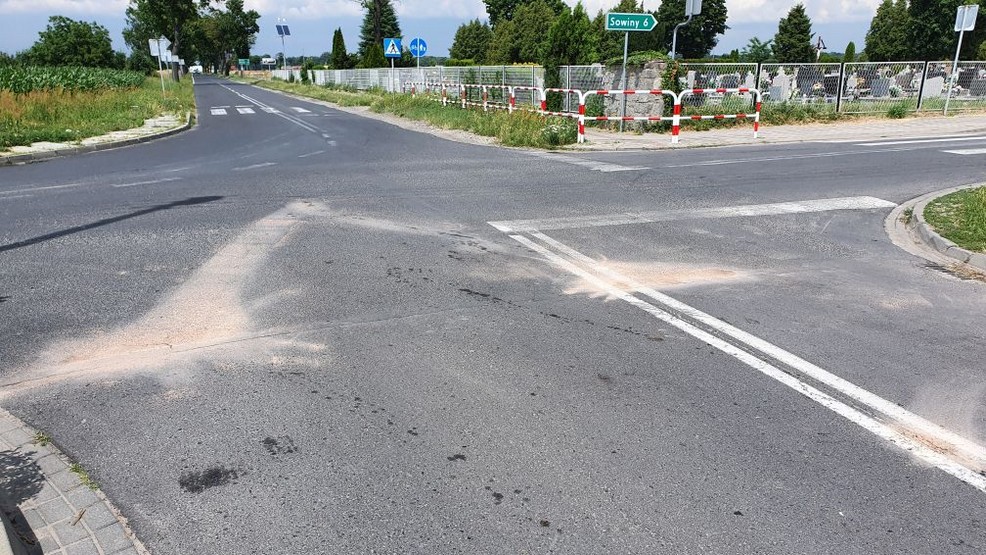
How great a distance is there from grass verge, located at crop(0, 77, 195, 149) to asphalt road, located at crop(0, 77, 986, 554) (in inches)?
405

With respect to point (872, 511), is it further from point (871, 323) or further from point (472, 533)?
point (871, 323)

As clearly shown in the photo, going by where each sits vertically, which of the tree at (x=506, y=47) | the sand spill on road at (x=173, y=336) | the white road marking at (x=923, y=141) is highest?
the tree at (x=506, y=47)

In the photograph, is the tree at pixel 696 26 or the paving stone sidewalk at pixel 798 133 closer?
the paving stone sidewalk at pixel 798 133

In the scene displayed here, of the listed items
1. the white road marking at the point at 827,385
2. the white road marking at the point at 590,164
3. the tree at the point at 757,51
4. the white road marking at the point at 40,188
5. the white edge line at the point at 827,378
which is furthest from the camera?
the tree at the point at 757,51

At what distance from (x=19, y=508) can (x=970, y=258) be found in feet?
26.6

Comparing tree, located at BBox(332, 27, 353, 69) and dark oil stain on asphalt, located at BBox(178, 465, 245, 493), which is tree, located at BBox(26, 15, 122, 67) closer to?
tree, located at BBox(332, 27, 353, 69)

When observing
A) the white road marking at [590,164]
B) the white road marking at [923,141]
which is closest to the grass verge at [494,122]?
the white road marking at [590,164]

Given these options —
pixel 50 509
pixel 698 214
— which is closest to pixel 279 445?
pixel 50 509

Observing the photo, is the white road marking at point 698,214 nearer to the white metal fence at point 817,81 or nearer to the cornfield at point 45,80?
the white metal fence at point 817,81

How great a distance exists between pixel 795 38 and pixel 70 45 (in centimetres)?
8335

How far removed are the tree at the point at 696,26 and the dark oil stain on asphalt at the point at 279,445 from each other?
68.9 metres

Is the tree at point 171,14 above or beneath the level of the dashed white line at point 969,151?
Result: above

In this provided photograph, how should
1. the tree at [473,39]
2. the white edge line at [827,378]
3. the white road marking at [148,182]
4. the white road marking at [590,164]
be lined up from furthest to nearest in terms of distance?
the tree at [473,39]
the white road marking at [590,164]
the white road marking at [148,182]
the white edge line at [827,378]

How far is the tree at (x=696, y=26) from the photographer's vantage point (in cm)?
6794
